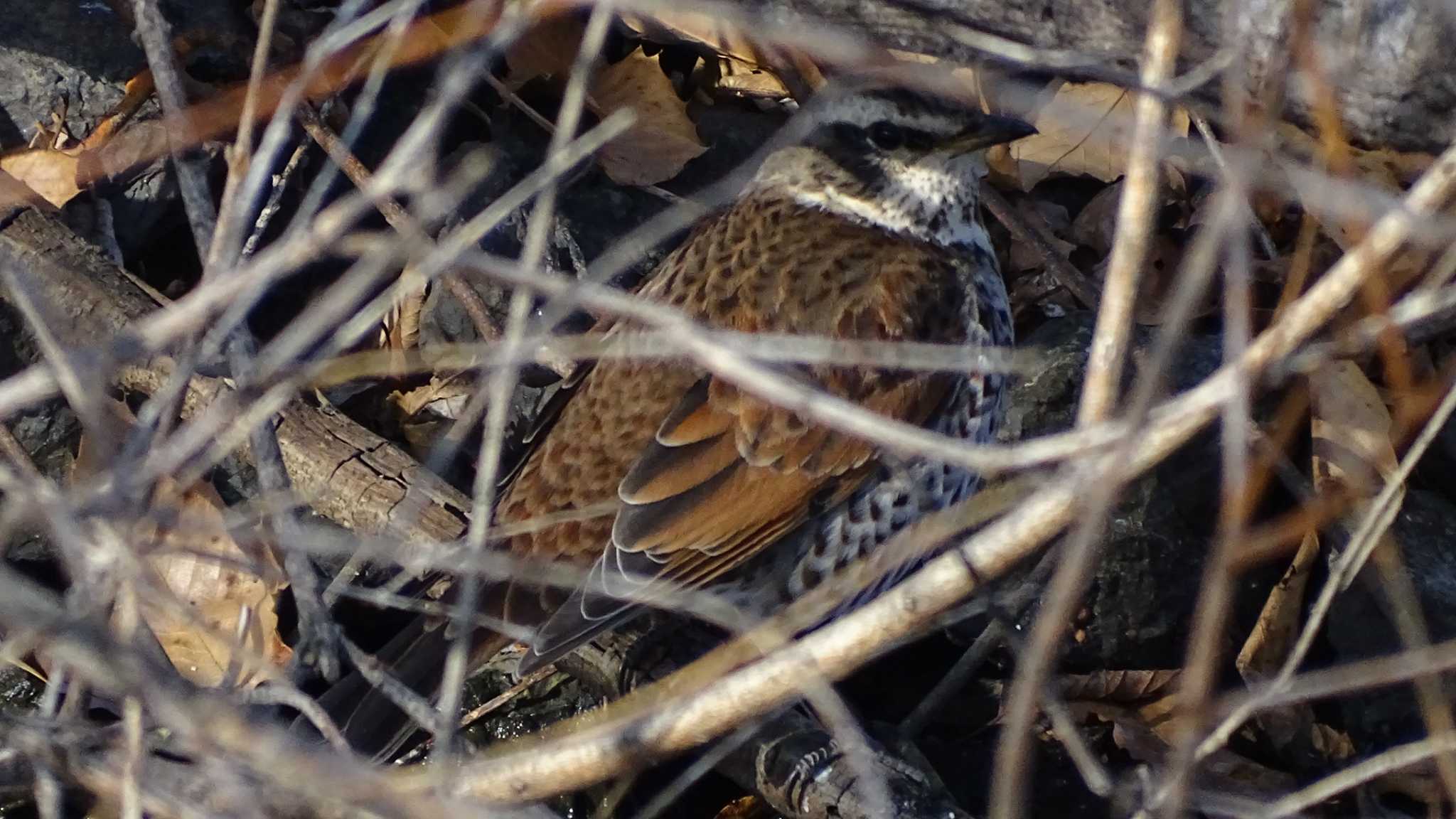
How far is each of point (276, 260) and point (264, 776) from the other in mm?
730

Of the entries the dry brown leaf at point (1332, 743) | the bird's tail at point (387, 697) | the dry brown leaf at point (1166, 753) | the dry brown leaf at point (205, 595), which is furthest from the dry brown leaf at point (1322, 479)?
the dry brown leaf at point (205, 595)

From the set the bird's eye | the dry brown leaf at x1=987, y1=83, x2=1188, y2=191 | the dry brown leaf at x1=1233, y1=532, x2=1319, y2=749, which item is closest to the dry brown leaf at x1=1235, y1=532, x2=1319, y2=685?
the dry brown leaf at x1=1233, y1=532, x2=1319, y2=749

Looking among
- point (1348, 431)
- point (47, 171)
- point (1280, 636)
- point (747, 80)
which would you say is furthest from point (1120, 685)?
point (47, 171)

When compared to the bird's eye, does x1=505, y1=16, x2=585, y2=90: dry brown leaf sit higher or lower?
lower

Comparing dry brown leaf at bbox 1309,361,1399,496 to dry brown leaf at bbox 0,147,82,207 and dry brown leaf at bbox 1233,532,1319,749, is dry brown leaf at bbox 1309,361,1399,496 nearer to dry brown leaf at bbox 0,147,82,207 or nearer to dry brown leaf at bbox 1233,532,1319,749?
dry brown leaf at bbox 1233,532,1319,749

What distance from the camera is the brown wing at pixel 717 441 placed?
3959mm

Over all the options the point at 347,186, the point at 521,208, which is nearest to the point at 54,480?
the point at 347,186

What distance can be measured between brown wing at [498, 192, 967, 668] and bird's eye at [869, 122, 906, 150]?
290 millimetres

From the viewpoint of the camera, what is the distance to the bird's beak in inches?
161

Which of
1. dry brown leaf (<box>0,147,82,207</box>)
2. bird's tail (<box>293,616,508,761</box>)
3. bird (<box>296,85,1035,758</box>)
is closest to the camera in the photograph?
bird's tail (<box>293,616,508,761</box>)

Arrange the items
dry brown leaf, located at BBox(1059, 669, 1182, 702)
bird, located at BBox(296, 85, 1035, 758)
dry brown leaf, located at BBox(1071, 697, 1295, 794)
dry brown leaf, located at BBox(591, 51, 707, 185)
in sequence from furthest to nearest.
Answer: dry brown leaf, located at BBox(591, 51, 707, 185) < dry brown leaf, located at BBox(1059, 669, 1182, 702) < dry brown leaf, located at BBox(1071, 697, 1295, 794) < bird, located at BBox(296, 85, 1035, 758)

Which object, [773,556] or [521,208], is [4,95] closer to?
[521,208]

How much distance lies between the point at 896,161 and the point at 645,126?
1.37 meters

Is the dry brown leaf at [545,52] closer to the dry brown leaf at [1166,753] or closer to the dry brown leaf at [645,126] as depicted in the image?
the dry brown leaf at [645,126]
